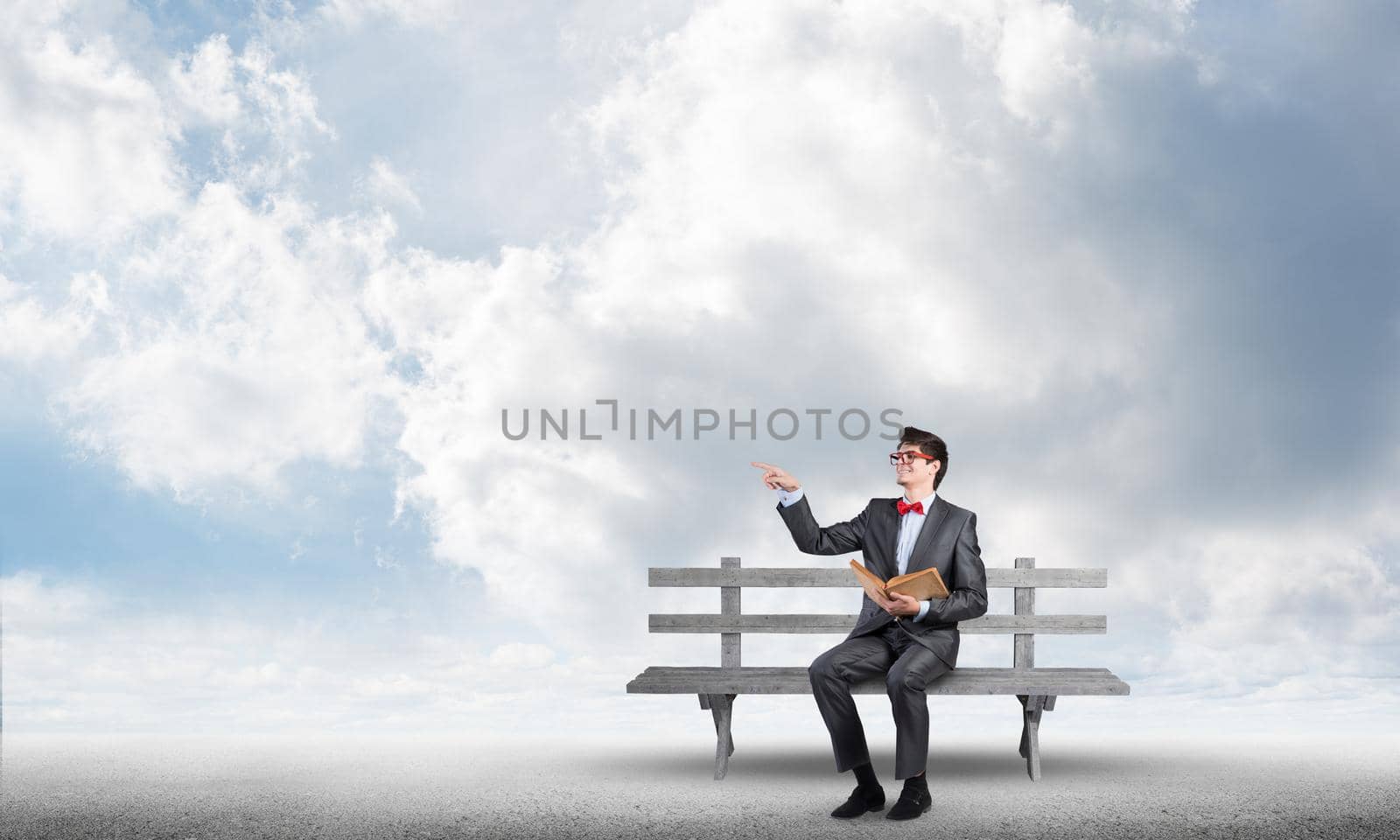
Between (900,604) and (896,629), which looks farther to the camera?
(896,629)

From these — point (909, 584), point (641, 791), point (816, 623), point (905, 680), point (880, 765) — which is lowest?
point (880, 765)

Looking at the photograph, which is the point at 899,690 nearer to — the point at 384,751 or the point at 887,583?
the point at 887,583

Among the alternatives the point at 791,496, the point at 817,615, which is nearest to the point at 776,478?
the point at 791,496

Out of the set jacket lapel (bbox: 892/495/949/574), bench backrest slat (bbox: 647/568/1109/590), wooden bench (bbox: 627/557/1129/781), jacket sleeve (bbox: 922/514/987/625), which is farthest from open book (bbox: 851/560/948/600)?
bench backrest slat (bbox: 647/568/1109/590)

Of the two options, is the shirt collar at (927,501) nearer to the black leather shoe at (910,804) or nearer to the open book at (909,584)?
the open book at (909,584)

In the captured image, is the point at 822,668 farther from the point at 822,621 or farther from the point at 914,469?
the point at 822,621

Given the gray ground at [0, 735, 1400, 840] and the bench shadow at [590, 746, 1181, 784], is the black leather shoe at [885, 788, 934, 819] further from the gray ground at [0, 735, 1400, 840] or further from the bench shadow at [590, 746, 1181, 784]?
the bench shadow at [590, 746, 1181, 784]

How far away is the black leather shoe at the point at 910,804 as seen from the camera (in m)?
5.41

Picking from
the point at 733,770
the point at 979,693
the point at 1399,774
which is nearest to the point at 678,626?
the point at 733,770

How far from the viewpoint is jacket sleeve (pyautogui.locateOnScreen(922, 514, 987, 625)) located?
5906mm

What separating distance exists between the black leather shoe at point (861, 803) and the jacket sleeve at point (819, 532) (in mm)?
1360

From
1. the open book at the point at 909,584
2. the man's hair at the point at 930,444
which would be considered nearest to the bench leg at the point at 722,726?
the open book at the point at 909,584

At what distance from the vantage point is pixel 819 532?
21.0 ft

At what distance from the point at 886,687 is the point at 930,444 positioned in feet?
4.28
